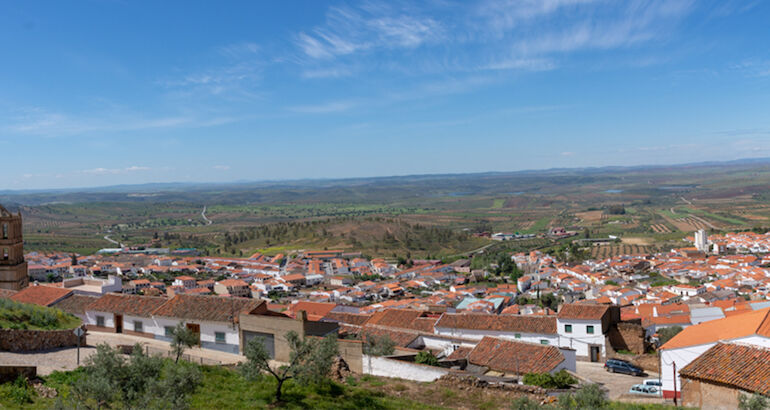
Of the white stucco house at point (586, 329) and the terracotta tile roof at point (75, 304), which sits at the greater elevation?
the terracotta tile roof at point (75, 304)

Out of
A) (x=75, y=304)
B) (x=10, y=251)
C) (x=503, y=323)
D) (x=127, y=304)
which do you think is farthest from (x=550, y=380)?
(x=10, y=251)

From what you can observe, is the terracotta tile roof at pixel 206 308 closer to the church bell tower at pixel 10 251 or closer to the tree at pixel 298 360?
the tree at pixel 298 360

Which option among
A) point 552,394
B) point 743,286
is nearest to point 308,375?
point 552,394

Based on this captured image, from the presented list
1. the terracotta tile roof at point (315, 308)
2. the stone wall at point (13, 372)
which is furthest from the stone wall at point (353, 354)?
the terracotta tile roof at point (315, 308)

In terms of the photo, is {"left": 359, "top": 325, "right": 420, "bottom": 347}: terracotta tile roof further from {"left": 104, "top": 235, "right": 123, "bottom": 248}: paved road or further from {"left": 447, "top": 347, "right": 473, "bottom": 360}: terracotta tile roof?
{"left": 104, "top": 235, "right": 123, "bottom": 248}: paved road

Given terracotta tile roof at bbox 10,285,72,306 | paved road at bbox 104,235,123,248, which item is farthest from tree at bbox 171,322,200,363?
paved road at bbox 104,235,123,248

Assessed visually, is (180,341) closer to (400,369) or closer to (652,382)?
(400,369)
